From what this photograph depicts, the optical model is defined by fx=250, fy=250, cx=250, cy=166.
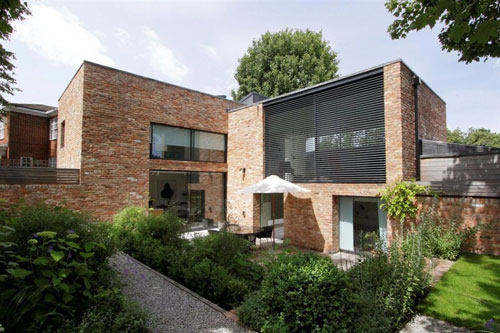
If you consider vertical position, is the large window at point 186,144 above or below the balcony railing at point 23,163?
above

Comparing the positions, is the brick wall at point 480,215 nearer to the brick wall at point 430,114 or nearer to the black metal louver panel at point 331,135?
the black metal louver panel at point 331,135

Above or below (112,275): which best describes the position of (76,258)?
above

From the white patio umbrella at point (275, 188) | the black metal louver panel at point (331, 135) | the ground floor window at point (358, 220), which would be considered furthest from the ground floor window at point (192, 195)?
the ground floor window at point (358, 220)

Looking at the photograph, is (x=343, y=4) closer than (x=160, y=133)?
Yes

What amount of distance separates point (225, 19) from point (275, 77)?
13358 mm

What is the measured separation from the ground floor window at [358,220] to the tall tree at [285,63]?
1374cm

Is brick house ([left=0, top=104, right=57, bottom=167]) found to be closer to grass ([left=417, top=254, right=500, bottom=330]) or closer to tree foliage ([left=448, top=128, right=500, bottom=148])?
grass ([left=417, top=254, right=500, bottom=330])

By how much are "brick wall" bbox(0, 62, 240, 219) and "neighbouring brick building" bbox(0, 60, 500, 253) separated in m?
0.04

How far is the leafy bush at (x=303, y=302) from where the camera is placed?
313cm

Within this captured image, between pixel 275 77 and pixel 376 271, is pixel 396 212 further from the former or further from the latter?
pixel 275 77

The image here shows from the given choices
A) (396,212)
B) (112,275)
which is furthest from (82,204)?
(396,212)

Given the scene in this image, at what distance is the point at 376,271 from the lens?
4.07m

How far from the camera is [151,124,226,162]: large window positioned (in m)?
11.0

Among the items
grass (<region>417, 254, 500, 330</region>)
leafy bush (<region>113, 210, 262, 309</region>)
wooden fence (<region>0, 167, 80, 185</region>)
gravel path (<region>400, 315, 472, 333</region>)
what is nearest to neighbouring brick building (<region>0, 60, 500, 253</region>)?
wooden fence (<region>0, 167, 80, 185</region>)
